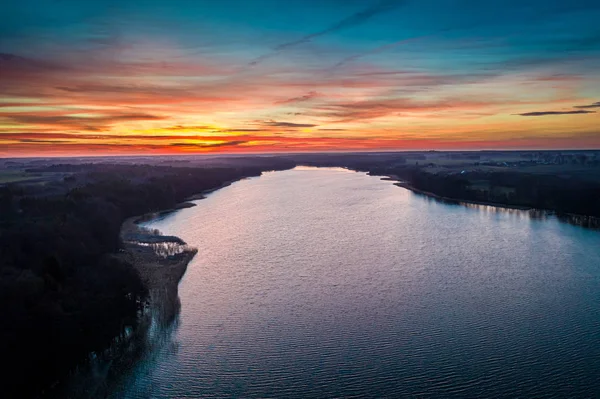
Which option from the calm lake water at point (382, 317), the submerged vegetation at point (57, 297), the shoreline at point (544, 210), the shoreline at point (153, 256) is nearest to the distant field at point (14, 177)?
the shoreline at point (153, 256)

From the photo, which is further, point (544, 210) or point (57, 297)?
point (544, 210)

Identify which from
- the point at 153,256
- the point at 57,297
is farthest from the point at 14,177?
the point at 57,297

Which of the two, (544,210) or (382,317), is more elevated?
(544,210)

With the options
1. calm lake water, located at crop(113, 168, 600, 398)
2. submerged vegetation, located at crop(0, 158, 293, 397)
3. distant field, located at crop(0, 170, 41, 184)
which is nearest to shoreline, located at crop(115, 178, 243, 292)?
calm lake water, located at crop(113, 168, 600, 398)

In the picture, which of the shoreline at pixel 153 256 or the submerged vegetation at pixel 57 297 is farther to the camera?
the shoreline at pixel 153 256

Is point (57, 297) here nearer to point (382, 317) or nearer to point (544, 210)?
point (382, 317)

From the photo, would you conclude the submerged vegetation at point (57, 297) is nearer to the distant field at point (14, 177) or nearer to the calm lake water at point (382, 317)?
the calm lake water at point (382, 317)

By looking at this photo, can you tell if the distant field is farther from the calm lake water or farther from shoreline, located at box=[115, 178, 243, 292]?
the calm lake water

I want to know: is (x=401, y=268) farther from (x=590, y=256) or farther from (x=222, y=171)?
(x=222, y=171)

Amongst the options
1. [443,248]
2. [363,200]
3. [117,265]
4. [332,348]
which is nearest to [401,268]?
[443,248]
